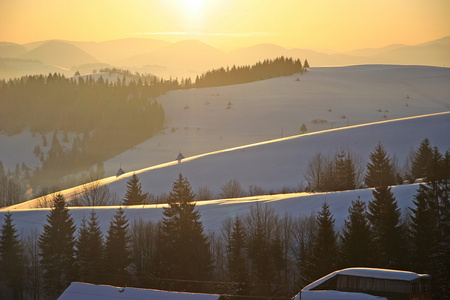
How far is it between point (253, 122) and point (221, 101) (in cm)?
2209

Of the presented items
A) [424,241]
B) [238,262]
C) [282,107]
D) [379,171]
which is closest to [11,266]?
[238,262]

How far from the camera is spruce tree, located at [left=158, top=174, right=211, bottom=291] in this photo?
125 feet

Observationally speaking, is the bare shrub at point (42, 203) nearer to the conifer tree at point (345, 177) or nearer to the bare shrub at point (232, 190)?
the bare shrub at point (232, 190)

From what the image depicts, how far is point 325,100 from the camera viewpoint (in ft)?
477

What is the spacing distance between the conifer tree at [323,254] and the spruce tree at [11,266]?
21084mm

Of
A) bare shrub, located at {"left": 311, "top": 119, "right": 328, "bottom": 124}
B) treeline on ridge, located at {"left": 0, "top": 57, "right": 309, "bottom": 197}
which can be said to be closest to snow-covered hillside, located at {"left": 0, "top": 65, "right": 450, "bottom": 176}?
bare shrub, located at {"left": 311, "top": 119, "right": 328, "bottom": 124}

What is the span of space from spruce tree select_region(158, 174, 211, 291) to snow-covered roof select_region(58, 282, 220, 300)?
7950mm

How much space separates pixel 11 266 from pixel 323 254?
22599 millimetres

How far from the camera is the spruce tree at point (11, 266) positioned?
4291cm

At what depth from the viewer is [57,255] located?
142 ft

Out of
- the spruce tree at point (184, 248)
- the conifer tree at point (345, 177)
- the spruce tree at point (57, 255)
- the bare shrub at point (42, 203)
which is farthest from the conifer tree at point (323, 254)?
the bare shrub at point (42, 203)

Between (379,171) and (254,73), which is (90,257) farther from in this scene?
(254,73)

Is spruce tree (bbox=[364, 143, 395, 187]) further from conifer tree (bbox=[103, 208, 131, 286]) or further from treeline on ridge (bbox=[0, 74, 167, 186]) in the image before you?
treeline on ridge (bbox=[0, 74, 167, 186])

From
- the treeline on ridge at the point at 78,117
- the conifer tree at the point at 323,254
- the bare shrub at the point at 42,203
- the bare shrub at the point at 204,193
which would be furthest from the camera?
the treeline on ridge at the point at 78,117
